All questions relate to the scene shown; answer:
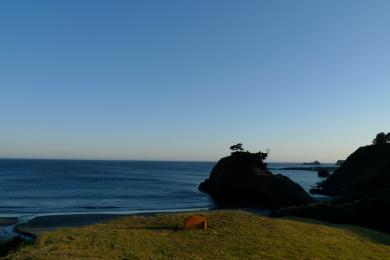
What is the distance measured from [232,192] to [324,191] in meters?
29.0

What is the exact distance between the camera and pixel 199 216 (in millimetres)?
31656

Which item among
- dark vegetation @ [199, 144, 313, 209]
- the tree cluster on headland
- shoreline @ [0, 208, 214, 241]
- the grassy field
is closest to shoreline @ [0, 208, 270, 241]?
shoreline @ [0, 208, 214, 241]

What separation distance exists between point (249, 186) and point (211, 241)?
74980mm

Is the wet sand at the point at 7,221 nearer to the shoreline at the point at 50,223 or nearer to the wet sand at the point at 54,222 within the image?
the shoreline at the point at 50,223

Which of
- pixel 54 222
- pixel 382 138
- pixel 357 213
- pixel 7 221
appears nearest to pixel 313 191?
pixel 382 138

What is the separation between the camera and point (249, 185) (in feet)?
330

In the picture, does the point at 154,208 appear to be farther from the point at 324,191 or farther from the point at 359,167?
the point at 359,167

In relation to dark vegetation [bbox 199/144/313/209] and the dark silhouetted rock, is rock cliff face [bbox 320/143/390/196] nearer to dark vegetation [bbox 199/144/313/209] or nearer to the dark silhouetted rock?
dark vegetation [bbox 199/144/313/209]

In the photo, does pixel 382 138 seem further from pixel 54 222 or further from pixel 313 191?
pixel 54 222

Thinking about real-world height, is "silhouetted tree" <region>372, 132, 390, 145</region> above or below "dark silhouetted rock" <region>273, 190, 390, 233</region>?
above

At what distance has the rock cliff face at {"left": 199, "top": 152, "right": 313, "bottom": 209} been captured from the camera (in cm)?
8969

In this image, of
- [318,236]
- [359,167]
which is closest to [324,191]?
[359,167]

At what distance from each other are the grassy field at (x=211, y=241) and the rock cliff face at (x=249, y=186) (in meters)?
55.3

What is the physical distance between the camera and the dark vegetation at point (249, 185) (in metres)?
89.8
